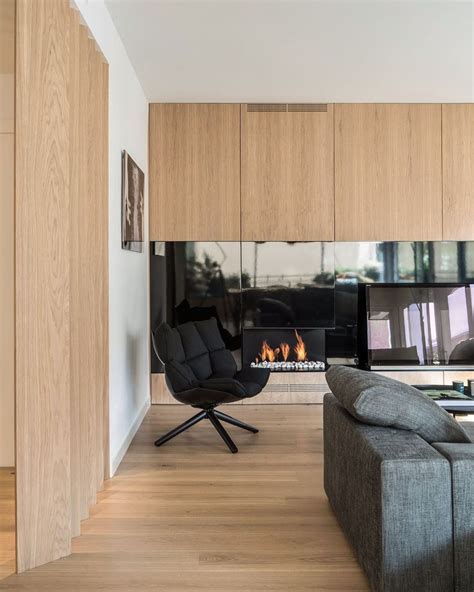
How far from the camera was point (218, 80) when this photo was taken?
5367 millimetres

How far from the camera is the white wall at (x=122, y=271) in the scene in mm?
3924

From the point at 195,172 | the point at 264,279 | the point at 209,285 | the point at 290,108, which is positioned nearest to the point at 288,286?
the point at 264,279

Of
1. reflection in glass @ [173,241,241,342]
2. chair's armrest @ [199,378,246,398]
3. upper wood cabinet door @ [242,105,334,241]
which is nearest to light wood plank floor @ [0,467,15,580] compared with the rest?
chair's armrest @ [199,378,246,398]

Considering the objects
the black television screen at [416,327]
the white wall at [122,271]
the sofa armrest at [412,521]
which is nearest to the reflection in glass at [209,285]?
the white wall at [122,271]

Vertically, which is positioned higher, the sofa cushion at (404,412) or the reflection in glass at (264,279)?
the reflection in glass at (264,279)

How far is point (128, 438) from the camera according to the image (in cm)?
454

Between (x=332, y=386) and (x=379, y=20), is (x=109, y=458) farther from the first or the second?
(x=379, y=20)

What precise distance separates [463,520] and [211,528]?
1.31 meters

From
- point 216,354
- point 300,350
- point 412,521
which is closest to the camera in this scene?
point 412,521

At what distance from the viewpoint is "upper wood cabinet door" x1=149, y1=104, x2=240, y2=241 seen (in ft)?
19.9

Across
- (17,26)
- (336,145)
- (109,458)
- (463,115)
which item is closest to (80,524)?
(109,458)

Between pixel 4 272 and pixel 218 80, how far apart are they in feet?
10.1

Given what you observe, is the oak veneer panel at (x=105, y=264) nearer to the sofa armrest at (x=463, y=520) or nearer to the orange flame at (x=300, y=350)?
the sofa armrest at (x=463, y=520)

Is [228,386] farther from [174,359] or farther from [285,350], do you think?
[285,350]
